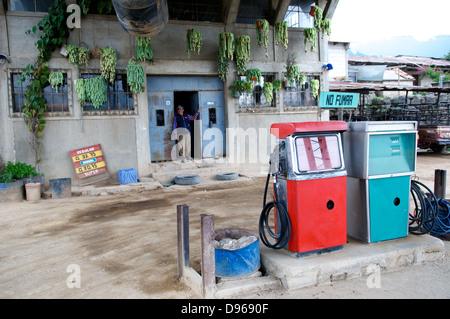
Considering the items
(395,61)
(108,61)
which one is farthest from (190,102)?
(395,61)

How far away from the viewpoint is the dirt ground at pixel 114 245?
4352mm

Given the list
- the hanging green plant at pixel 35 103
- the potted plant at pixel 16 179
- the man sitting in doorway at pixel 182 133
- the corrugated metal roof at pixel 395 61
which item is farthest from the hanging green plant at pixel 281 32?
the corrugated metal roof at pixel 395 61

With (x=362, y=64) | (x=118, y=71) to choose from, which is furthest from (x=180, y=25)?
(x=362, y=64)

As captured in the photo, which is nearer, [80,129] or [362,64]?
[80,129]

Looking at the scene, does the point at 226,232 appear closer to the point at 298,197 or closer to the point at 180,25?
the point at 298,197

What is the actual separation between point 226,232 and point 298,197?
3.77ft

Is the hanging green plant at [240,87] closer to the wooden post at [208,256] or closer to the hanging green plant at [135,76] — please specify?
the hanging green plant at [135,76]

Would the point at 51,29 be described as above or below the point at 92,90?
above

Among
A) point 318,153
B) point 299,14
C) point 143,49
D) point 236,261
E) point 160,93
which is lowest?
point 236,261

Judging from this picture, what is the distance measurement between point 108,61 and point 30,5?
2803 millimetres

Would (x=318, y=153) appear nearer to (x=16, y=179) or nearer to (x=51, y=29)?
(x=16, y=179)

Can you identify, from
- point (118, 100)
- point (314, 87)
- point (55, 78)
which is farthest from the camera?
point (314, 87)

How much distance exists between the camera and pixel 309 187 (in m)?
4.43

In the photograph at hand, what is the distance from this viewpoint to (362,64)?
100ft
